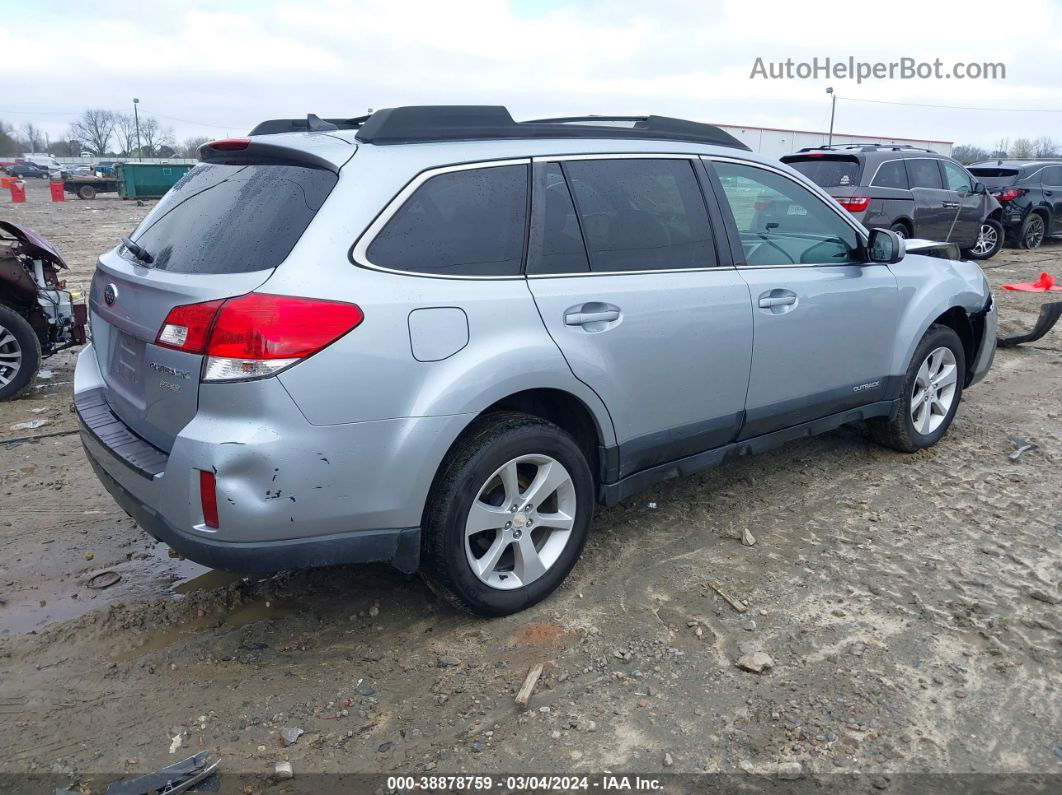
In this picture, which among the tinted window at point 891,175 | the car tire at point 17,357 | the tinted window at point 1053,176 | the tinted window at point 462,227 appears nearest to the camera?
the tinted window at point 462,227

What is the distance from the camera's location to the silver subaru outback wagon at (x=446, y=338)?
2.70 metres

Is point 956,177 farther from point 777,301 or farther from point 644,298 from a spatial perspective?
point 644,298

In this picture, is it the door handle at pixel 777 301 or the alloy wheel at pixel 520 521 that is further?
the door handle at pixel 777 301

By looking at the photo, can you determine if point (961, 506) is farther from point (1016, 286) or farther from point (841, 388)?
point (1016, 286)

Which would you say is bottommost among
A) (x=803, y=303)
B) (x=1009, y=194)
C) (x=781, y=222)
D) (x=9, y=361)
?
(x=9, y=361)

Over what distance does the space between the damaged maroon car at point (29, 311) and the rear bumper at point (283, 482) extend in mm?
3962

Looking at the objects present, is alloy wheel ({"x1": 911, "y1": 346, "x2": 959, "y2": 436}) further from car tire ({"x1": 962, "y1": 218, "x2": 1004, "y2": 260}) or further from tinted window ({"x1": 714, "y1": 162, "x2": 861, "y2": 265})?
car tire ({"x1": 962, "y1": 218, "x2": 1004, "y2": 260})

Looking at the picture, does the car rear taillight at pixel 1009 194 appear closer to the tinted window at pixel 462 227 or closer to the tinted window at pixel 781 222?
the tinted window at pixel 781 222

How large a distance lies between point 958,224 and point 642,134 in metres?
11.0

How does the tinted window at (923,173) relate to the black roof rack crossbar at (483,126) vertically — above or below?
below

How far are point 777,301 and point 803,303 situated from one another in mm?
193

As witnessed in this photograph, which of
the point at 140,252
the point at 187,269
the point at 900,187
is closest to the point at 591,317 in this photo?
the point at 187,269

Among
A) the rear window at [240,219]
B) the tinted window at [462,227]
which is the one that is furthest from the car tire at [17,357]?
the tinted window at [462,227]

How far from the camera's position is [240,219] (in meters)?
2.97
